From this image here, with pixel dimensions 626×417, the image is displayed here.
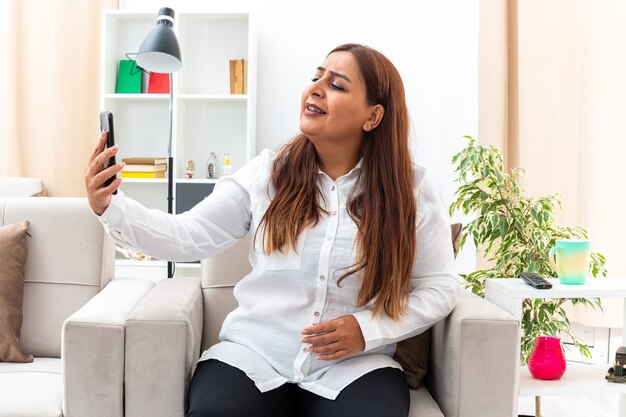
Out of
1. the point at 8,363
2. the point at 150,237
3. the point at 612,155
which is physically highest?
the point at 612,155

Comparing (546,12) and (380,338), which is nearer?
(380,338)

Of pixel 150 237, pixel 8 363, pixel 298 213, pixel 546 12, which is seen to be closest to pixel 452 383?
pixel 298 213

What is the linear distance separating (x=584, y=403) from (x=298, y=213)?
6.06 ft

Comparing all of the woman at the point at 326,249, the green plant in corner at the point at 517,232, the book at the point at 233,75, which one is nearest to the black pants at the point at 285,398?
the woman at the point at 326,249

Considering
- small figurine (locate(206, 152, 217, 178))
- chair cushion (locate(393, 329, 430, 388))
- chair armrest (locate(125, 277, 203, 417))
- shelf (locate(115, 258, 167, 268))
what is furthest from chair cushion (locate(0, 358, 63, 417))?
small figurine (locate(206, 152, 217, 178))

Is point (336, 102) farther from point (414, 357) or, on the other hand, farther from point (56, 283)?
point (56, 283)

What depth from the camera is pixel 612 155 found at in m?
3.59

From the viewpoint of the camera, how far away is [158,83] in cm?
385

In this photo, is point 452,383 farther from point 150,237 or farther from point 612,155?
point 612,155

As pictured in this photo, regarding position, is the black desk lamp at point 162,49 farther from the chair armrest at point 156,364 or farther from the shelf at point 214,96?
the chair armrest at point 156,364

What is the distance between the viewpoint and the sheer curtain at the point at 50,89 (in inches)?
155

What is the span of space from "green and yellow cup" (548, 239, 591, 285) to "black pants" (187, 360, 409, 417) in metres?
0.57

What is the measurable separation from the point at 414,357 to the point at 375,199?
0.41m

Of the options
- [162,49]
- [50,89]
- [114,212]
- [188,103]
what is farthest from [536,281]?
[50,89]
